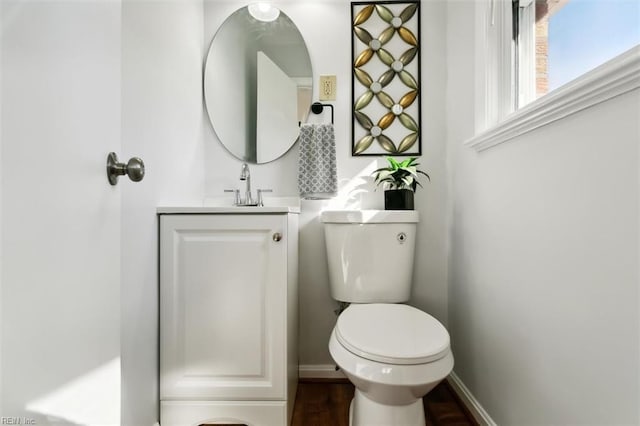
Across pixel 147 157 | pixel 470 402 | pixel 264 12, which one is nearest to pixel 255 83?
pixel 264 12

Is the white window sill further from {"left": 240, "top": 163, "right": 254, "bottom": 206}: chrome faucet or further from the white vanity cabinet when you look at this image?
{"left": 240, "top": 163, "right": 254, "bottom": 206}: chrome faucet

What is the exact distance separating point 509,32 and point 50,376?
1.67 m

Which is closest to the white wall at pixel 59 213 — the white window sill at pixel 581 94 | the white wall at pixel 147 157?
the white wall at pixel 147 157

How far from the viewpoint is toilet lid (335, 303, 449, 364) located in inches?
34.9

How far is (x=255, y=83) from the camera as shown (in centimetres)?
170

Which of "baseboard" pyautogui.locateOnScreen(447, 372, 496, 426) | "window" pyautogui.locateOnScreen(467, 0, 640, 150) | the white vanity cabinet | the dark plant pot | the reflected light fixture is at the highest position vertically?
the reflected light fixture

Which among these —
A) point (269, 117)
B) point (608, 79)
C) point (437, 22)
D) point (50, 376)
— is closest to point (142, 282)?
point (50, 376)

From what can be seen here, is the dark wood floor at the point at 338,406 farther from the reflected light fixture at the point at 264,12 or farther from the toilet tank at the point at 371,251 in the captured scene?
the reflected light fixture at the point at 264,12

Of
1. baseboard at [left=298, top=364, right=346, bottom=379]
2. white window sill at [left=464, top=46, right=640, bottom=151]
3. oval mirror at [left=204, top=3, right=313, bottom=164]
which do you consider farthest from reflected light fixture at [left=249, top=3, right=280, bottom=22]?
baseboard at [left=298, top=364, right=346, bottom=379]

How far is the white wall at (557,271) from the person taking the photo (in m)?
0.66

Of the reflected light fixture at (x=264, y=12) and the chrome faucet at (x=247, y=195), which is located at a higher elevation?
the reflected light fixture at (x=264, y=12)

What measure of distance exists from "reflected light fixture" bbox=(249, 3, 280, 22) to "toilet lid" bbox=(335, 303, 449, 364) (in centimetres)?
153

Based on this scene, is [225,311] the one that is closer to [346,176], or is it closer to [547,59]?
[346,176]

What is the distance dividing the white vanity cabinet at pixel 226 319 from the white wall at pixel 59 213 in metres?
0.48
